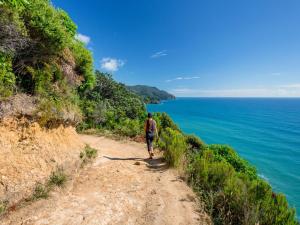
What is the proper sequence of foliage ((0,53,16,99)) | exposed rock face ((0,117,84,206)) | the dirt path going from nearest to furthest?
exposed rock face ((0,117,84,206)) < the dirt path < foliage ((0,53,16,99))

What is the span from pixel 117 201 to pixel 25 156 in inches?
98.2

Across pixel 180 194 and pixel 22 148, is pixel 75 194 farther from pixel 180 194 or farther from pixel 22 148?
pixel 180 194

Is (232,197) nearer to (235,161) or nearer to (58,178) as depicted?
(58,178)

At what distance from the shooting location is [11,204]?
372 centimetres

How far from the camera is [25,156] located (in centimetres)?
427

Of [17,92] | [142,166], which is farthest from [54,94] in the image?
[142,166]

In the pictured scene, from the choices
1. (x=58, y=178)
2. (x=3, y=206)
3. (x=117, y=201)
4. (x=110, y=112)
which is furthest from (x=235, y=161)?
(x=3, y=206)

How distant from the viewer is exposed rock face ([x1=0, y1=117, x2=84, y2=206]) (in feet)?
12.4

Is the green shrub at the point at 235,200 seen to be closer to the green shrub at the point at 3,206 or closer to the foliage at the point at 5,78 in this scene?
the green shrub at the point at 3,206

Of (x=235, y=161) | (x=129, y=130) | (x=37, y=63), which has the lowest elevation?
(x=235, y=161)

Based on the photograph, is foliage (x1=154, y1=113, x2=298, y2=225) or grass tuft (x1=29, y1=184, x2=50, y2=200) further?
foliage (x1=154, y1=113, x2=298, y2=225)

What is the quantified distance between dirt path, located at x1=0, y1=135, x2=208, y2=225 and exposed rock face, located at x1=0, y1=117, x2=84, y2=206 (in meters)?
0.44

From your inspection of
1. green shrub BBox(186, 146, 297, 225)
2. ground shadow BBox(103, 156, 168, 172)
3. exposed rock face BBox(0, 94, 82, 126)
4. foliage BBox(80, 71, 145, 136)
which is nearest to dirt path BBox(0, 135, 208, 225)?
ground shadow BBox(103, 156, 168, 172)

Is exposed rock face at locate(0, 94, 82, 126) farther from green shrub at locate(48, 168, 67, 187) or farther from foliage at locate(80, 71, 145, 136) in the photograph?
foliage at locate(80, 71, 145, 136)
